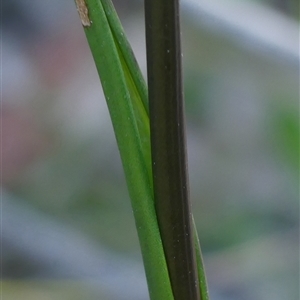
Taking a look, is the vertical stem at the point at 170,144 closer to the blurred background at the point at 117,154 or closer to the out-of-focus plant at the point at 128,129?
the out-of-focus plant at the point at 128,129

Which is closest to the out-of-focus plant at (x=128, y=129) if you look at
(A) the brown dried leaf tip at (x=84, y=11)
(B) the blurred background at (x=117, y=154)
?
(A) the brown dried leaf tip at (x=84, y=11)

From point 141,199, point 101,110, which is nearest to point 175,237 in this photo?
point 141,199

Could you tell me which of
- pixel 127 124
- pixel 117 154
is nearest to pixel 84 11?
pixel 127 124

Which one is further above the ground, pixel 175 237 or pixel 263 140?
pixel 263 140

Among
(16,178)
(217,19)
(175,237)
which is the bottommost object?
(175,237)

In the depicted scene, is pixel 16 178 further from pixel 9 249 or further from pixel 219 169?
pixel 219 169

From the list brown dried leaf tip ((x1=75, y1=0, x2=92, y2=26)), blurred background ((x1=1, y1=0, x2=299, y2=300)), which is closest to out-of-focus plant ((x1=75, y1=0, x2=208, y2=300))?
brown dried leaf tip ((x1=75, y1=0, x2=92, y2=26))

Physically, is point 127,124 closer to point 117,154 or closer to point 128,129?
point 128,129
